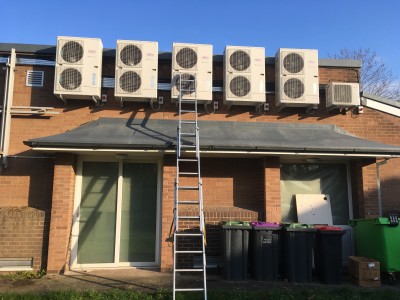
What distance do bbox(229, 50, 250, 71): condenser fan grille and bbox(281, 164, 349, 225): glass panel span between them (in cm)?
253

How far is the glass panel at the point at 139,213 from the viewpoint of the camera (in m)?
8.55

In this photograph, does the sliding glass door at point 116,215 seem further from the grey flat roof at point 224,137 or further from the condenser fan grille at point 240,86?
the condenser fan grille at point 240,86

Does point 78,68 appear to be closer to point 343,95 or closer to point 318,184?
point 318,184

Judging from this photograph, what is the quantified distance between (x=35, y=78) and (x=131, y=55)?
7.58 feet

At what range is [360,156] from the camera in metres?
8.50

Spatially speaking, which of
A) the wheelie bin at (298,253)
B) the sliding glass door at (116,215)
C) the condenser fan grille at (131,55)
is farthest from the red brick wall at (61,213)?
the wheelie bin at (298,253)

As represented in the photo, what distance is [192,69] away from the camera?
9219 mm

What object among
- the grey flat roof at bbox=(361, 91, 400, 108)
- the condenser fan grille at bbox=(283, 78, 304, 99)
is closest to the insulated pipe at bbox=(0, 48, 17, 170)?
the condenser fan grille at bbox=(283, 78, 304, 99)

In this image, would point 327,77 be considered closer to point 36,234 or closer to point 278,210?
point 278,210

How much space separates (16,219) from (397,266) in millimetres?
7533

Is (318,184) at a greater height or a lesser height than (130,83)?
lesser

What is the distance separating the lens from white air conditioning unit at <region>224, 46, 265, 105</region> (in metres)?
9.23

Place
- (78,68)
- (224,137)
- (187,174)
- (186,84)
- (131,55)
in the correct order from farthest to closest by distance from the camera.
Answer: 1. (186,84)
2. (131,55)
3. (78,68)
4. (187,174)
5. (224,137)

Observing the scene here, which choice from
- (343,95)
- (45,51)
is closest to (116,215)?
(45,51)
